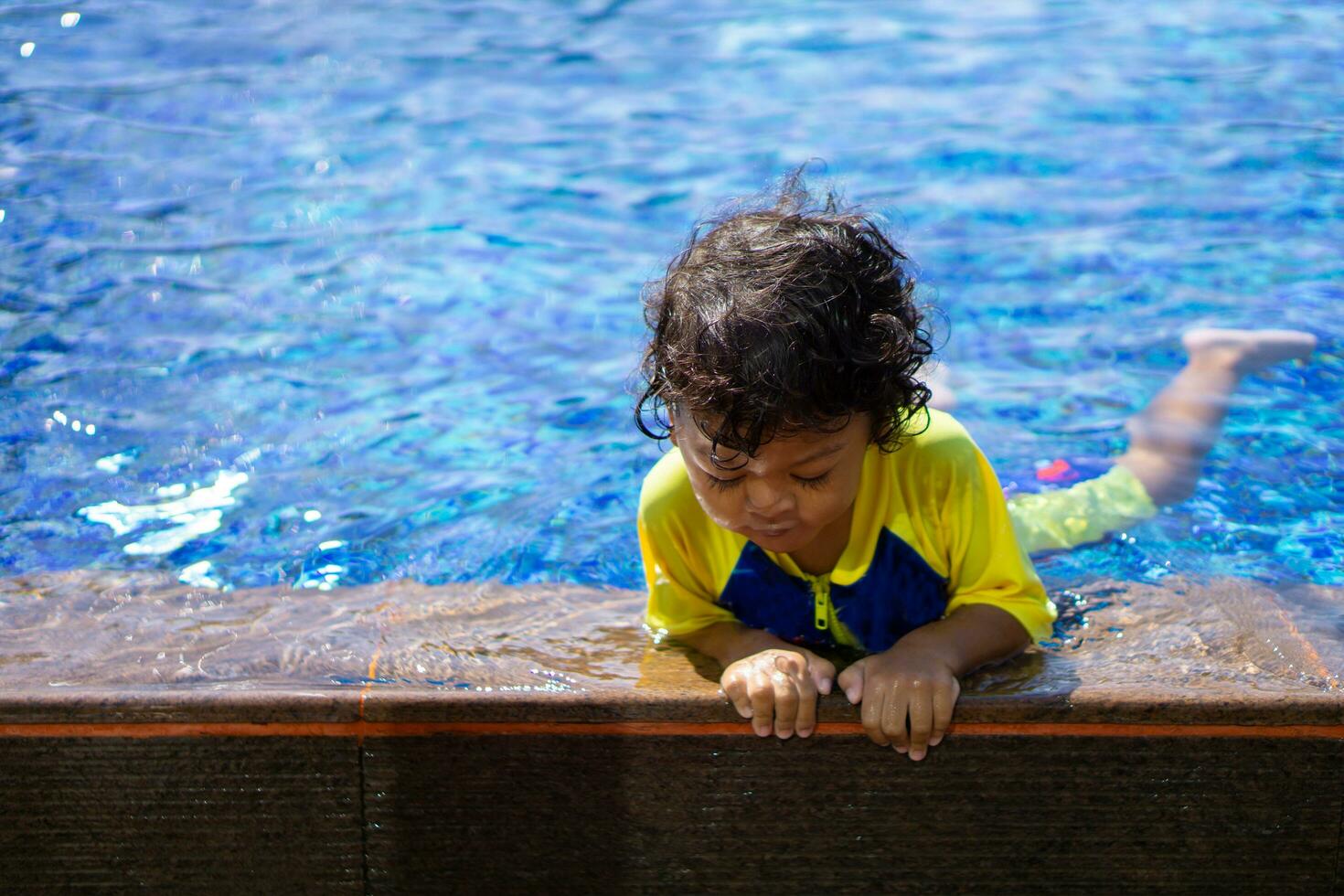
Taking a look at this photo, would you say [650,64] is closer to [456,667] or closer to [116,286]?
[116,286]

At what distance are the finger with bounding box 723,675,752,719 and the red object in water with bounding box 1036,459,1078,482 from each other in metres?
2.53

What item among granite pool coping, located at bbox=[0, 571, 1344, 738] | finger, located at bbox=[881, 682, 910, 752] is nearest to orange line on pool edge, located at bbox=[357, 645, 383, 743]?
granite pool coping, located at bbox=[0, 571, 1344, 738]

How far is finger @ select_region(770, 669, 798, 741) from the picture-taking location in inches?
103

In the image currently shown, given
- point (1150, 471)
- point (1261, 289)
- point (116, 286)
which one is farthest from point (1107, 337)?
point (116, 286)

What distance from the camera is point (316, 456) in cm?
502

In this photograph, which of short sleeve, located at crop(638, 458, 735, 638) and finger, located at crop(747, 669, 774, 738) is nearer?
finger, located at crop(747, 669, 774, 738)

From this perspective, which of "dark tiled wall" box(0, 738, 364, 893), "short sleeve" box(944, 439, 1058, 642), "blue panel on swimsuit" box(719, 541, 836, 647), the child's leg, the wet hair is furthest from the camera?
the child's leg

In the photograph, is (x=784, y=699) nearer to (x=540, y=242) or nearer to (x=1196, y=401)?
(x=1196, y=401)

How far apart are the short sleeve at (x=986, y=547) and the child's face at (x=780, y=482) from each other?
382 millimetres

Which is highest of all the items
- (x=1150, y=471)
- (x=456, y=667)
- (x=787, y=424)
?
(x=787, y=424)

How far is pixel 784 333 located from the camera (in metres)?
2.56

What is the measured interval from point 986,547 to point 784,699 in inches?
25.0

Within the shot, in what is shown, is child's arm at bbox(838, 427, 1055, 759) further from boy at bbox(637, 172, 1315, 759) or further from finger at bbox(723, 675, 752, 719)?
finger at bbox(723, 675, 752, 719)

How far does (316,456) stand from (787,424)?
2877 mm
